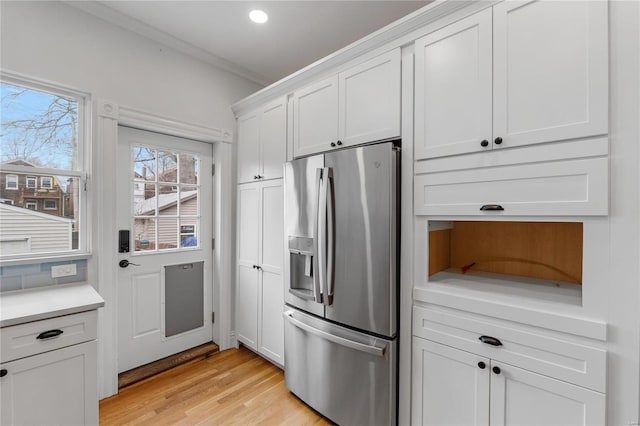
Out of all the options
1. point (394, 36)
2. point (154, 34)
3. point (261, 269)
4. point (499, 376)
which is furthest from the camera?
point (261, 269)

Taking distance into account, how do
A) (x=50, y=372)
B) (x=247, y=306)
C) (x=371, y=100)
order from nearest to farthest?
(x=50, y=372) → (x=371, y=100) → (x=247, y=306)

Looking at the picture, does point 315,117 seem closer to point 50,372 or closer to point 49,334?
point 49,334

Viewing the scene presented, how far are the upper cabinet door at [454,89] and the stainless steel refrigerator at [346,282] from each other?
0.80ft

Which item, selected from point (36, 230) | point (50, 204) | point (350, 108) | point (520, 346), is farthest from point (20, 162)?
point (520, 346)

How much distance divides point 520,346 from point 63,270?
9.18ft

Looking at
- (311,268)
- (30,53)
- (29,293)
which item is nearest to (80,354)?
(29,293)

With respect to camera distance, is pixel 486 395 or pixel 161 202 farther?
pixel 161 202

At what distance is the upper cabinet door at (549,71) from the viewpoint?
3.58ft

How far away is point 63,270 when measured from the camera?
77.2 inches

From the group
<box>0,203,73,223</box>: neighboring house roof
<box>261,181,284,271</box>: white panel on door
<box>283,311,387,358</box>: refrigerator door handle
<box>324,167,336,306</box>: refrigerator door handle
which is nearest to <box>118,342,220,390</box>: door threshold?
<box>261,181,284,271</box>: white panel on door

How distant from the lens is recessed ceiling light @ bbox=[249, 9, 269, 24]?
206 centimetres

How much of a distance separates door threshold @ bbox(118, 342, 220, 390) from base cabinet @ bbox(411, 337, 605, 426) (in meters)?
2.05

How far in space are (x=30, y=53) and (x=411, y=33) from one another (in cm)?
244

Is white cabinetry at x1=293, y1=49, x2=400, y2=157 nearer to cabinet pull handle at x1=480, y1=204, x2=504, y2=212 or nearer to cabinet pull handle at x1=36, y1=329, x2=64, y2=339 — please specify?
cabinet pull handle at x1=480, y1=204, x2=504, y2=212
